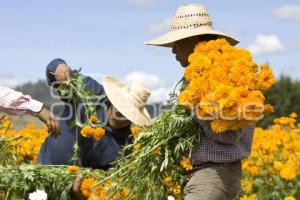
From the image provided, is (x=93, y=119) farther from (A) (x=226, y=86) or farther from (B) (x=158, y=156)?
(A) (x=226, y=86)

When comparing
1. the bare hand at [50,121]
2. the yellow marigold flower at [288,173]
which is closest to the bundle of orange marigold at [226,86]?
the bare hand at [50,121]

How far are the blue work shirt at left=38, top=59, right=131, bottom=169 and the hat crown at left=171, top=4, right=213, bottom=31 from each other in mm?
827

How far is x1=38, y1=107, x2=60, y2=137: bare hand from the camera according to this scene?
3.79 metres

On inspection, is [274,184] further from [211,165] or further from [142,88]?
[211,165]

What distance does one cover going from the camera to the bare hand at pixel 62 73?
429cm

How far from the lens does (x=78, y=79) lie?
436cm

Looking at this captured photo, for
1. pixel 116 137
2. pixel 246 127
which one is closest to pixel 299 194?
pixel 116 137

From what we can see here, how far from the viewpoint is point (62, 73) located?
14.1ft

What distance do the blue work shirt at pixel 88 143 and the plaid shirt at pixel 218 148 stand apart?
3.00 ft

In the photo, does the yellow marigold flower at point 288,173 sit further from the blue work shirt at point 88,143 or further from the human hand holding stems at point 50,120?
the human hand holding stems at point 50,120

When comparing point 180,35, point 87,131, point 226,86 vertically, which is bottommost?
point 87,131

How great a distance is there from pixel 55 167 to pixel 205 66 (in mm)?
1504

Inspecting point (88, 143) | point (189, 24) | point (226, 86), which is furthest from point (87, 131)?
point (226, 86)

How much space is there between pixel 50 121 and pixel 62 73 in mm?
547
